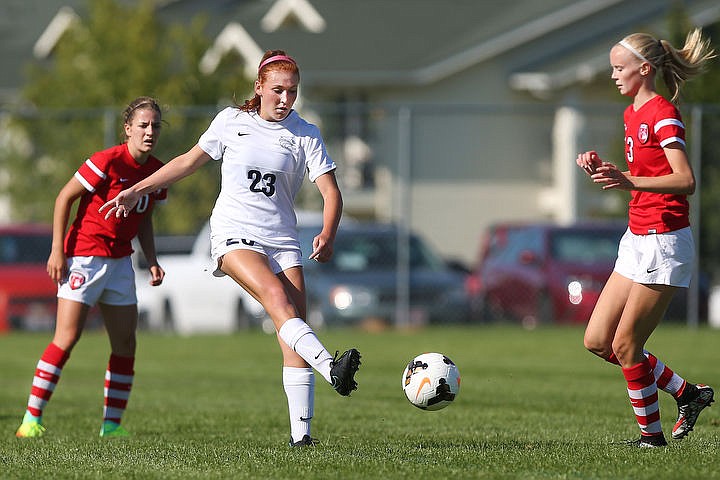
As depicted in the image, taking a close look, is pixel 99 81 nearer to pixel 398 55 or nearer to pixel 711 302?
pixel 398 55

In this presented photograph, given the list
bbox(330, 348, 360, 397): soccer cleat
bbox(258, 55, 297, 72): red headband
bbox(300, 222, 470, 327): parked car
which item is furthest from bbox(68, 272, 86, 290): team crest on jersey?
bbox(300, 222, 470, 327): parked car

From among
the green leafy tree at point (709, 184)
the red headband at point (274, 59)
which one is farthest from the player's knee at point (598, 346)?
the green leafy tree at point (709, 184)

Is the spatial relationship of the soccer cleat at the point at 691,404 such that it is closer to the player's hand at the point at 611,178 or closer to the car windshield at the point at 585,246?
the player's hand at the point at 611,178

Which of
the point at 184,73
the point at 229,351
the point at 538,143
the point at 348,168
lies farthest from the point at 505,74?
the point at 229,351

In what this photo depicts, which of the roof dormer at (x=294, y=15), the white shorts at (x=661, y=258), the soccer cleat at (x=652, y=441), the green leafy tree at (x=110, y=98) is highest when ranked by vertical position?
the roof dormer at (x=294, y=15)

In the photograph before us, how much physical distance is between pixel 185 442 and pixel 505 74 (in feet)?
86.7

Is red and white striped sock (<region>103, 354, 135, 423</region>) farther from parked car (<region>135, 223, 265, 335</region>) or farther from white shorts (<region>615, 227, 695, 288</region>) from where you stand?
parked car (<region>135, 223, 265, 335</region>)

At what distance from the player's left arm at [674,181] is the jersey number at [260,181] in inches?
73.0

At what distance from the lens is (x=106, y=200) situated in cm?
856

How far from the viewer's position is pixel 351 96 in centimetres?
3338

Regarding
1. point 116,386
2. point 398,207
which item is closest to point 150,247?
point 116,386

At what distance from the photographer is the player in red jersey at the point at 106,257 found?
27.9 feet

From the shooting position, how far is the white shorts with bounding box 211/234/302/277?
737cm

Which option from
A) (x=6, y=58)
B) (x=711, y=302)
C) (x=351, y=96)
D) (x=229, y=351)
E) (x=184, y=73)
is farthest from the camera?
(x=6, y=58)
